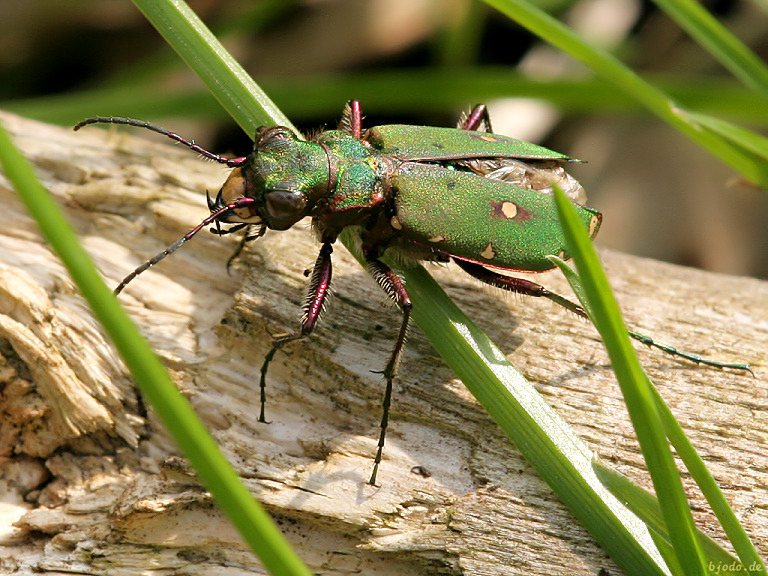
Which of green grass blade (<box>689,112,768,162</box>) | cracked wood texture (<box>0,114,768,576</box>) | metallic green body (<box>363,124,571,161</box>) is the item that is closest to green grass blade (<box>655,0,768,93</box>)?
green grass blade (<box>689,112,768,162</box>)

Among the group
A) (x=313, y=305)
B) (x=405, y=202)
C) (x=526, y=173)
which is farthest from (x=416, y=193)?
(x=313, y=305)

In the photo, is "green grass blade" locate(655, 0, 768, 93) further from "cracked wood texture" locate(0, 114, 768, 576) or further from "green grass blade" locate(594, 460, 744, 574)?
"green grass blade" locate(594, 460, 744, 574)

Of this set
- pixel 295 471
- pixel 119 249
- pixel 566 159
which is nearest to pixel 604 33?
pixel 566 159

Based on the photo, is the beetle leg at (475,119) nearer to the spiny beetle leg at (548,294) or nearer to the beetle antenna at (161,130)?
the spiny beetle leg at (548,294)

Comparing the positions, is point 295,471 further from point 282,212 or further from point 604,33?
point 604,33

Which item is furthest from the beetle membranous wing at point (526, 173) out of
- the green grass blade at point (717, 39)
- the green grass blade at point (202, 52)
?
the green grass blade at point (202, 52)

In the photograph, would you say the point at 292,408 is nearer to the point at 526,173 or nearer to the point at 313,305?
the point at 313,305
